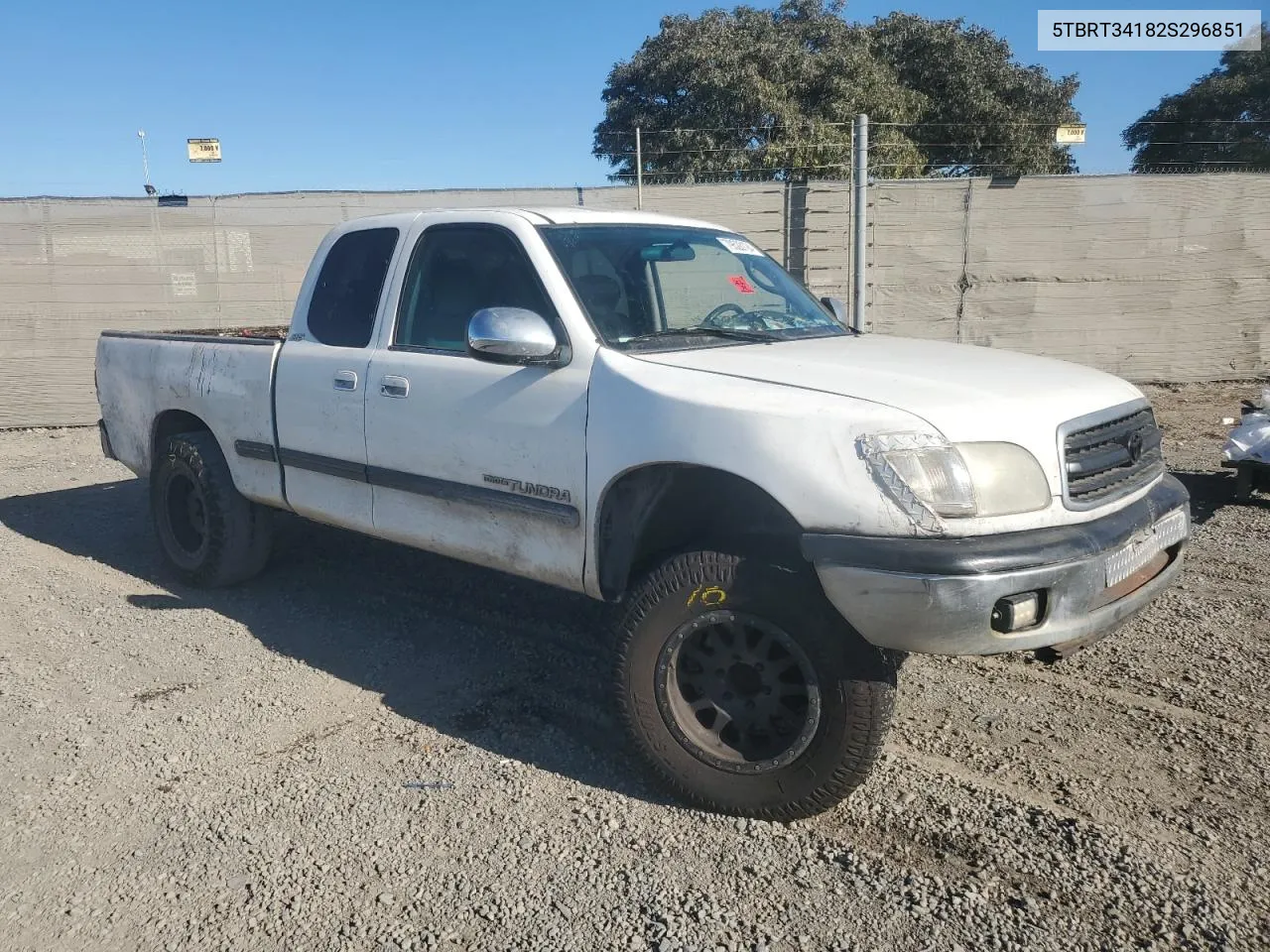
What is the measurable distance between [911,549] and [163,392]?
14.2 feet

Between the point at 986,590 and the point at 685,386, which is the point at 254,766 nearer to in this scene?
the point at 685,386

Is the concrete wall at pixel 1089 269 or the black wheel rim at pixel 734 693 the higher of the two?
the concrete wall at pixel 1089 269

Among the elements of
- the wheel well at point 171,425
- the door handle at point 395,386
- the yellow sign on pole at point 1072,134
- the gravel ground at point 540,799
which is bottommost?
the gravel ground at point 540,799

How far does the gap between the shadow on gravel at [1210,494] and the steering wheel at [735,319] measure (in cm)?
370

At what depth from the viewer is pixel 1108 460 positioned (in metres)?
3.10

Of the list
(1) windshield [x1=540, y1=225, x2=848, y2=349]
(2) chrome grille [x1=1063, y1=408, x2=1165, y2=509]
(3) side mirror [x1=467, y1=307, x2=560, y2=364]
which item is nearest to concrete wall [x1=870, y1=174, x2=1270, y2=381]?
(1) windshield [x1=540, y1=225, x2=848, y2=349]

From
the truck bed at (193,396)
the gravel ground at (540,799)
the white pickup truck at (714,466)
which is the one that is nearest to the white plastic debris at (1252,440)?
the gravel ground at (540,799)

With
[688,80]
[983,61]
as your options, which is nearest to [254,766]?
[688,80]

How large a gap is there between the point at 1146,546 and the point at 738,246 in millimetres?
2216

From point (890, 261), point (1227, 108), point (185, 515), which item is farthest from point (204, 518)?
point (1227, 108)

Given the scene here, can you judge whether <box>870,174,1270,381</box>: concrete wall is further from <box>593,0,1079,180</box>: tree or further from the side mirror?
<box>593,0,1079,180</box>: tree

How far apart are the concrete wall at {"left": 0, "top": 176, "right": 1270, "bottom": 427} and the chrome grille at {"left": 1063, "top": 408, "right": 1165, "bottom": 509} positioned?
26.5ft

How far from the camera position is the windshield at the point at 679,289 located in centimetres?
370

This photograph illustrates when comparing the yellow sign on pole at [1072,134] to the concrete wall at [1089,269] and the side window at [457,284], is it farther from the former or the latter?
the side window at [457,284]
